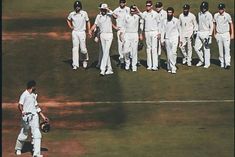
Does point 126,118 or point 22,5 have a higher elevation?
point 22,5

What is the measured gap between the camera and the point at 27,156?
719 inches

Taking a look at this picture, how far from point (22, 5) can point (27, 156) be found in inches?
715

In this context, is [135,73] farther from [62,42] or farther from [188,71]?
[62,42]

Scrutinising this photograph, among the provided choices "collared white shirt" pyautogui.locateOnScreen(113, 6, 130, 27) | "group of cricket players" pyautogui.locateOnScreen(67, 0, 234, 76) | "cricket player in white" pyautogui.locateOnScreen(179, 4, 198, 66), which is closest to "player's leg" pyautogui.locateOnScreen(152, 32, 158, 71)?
"group of cricket players" pyautogui.locateOnScreen(67, 0, 234, 76)

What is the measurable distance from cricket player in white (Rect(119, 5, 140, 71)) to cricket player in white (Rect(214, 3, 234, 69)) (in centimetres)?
282

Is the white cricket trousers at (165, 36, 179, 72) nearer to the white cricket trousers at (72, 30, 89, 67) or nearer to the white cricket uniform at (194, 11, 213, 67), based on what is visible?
the white cricket uniform at (194, 11, 213, 67)

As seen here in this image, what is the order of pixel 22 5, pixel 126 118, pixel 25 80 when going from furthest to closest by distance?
pixel 22 5 < pixel 25 80 < pixel 126 118

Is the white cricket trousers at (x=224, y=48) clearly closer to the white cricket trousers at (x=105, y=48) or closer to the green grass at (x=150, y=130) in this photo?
the white cricket trousers at (x=105, y=48)

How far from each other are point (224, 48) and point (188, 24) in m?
1.51

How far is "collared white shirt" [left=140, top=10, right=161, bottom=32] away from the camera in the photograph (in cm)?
2533

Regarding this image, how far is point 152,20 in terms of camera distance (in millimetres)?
25328

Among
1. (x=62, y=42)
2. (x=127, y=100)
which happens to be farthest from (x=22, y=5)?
(x=127, y=100)

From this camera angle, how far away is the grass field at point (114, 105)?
19.0 m

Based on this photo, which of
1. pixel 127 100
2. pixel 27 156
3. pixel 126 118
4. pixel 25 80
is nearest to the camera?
pixel 27 156
